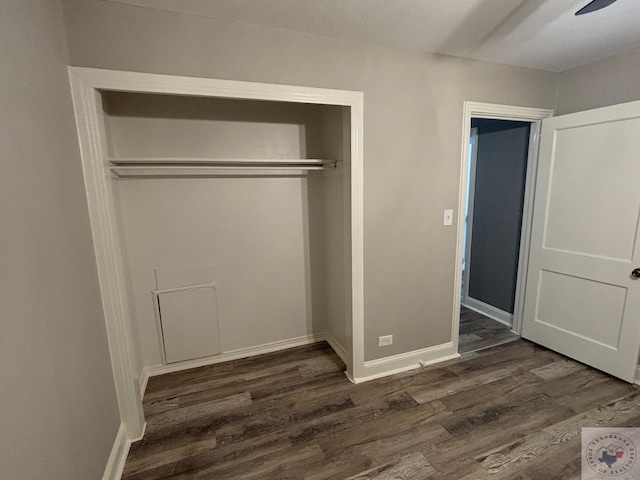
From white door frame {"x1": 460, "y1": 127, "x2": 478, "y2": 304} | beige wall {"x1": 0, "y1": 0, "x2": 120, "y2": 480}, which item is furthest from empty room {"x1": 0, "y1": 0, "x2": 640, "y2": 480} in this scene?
white door frame {"x1": 460, "y1": 127, "x2": 478, "y2": 304}

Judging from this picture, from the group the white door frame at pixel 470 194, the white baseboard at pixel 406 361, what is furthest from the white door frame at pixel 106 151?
the white door frame at pixel 470 194

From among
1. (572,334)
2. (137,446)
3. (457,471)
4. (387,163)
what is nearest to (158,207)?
(137,446)

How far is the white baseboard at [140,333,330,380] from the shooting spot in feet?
8.21

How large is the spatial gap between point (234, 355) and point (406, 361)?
5.10ft

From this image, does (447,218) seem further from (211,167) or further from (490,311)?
(211,167)

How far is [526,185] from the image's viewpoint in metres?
2.84

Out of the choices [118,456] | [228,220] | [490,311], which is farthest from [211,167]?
[490,311]

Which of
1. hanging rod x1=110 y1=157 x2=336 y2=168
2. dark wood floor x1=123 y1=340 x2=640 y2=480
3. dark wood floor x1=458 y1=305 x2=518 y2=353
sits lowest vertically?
dark wood floor x1=123 y1=340 x2=640 y2=480

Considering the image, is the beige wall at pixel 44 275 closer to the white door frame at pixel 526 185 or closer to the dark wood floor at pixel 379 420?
the dark wood floor at pixel 379 420

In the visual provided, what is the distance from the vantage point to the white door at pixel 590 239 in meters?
2.16

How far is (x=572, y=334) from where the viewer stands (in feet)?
8.35

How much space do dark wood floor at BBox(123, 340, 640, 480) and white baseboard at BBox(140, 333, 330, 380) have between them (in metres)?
0.07

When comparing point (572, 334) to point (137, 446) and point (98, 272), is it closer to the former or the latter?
point (137, 446)

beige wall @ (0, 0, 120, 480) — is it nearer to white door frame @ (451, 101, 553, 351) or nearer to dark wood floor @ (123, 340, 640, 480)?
dark wood floor @ (123, 340, 640, 480)
